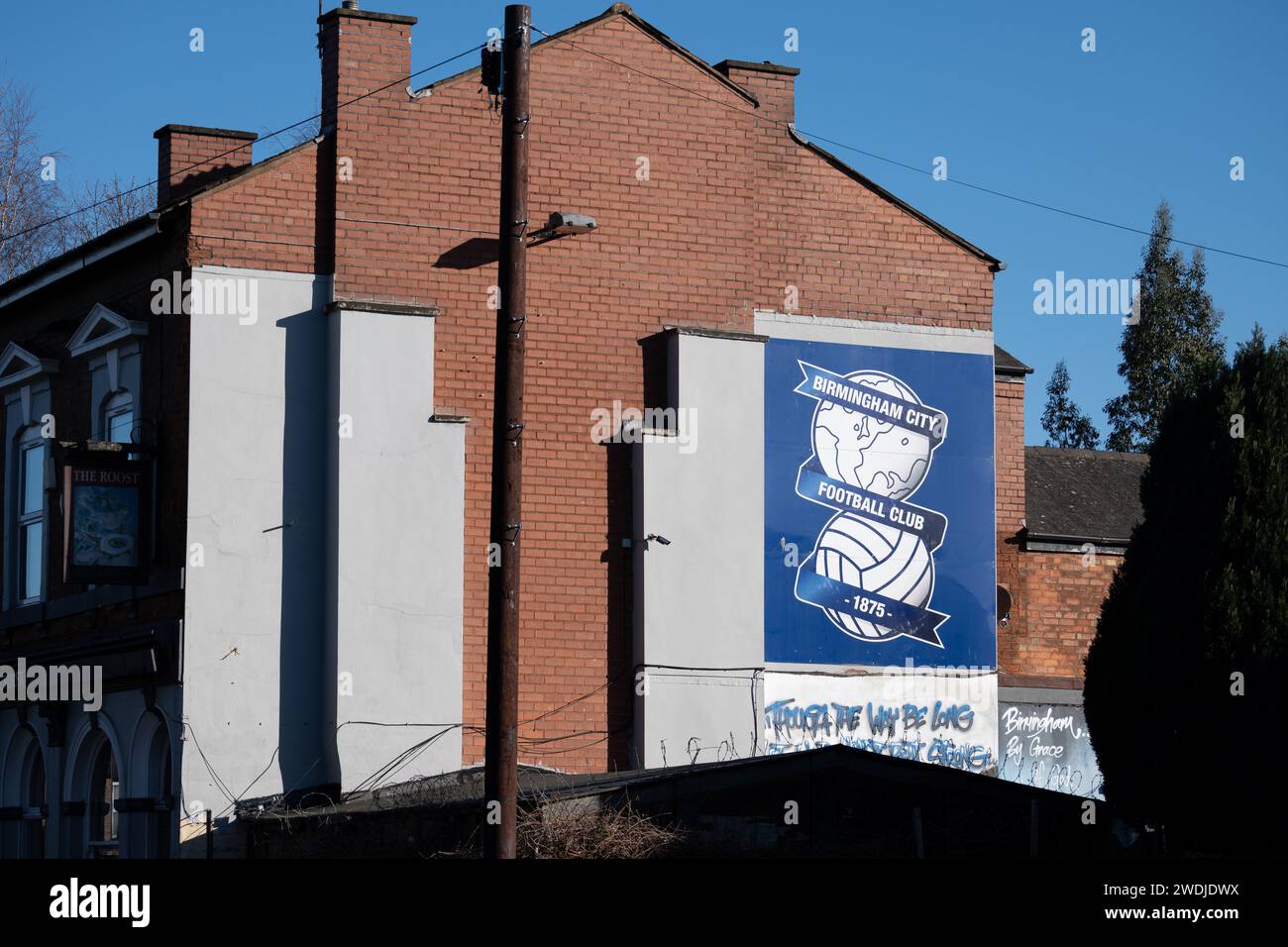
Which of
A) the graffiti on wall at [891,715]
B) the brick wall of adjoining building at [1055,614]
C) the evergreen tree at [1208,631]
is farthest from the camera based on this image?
the brick wall of adjoining building at [1055,614]

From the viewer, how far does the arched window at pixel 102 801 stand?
874 inches

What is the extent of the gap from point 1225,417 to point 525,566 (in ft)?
28.6

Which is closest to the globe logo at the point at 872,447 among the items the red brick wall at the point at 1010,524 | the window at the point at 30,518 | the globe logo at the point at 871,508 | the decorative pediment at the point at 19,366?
the globe logo at the point at 871,508

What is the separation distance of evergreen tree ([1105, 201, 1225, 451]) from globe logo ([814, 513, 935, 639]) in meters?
23.9

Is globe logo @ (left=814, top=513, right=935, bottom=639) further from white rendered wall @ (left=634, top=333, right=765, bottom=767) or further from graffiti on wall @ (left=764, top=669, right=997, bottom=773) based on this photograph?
white rendered wall @ (left=634, top=333, right=765, bottom=767)

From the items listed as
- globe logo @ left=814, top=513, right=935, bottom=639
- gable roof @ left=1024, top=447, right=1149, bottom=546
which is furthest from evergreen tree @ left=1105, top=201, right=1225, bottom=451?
globe logo @ left=814, top=513, right=935, bottom=639

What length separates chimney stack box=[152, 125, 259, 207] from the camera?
23438mm

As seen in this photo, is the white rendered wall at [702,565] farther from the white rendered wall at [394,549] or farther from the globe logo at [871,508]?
the white rendered wall at [394,549]

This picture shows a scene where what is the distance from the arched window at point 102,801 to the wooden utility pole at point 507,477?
29.7 feet

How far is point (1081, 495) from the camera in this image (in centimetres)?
3023

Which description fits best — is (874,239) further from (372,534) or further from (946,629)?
(372,534)

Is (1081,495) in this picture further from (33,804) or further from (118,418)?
(33,804)
